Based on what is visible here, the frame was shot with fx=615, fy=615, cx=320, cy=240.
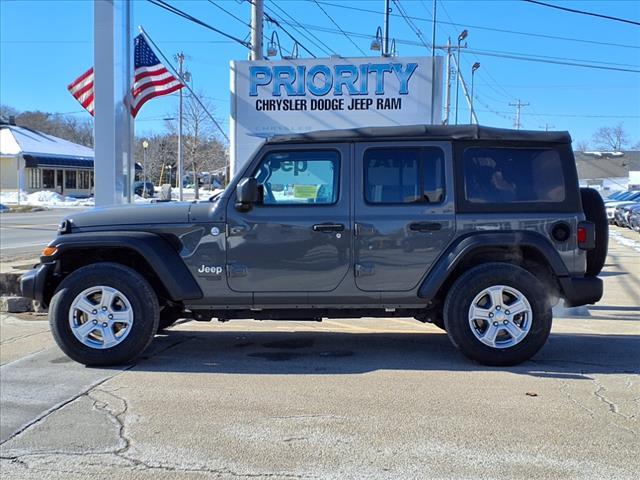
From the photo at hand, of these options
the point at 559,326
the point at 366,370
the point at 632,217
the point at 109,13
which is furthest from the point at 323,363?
the point at 632,217

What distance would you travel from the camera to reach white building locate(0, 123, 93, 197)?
49.1 metres

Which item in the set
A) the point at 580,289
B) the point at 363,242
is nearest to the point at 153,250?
the point at 363,242

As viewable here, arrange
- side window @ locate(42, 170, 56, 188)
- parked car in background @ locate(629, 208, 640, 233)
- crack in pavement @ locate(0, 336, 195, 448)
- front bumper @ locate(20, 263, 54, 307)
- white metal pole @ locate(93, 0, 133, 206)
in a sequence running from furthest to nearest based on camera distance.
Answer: side window @ locate(42, 170, 56, 188) < parked car in background @ locate(629, 208, 640, 233) < white metal pole @ locate(93, 0, 133, 206) < front bumper @ locate(20, 263, 54, 307) < crack in pavement @ locate(0, 336, 195, 448)

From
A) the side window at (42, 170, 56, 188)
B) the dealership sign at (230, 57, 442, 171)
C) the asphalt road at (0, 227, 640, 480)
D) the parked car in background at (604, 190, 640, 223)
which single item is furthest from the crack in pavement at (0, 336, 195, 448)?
the side window at (42, 170, 56, 188)

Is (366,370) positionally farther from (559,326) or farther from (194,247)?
(559,326)

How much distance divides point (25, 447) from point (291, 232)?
8.48 ft

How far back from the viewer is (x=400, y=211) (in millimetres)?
5363

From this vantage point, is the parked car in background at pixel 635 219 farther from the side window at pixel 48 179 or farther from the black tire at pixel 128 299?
the side window at pixel 48 179

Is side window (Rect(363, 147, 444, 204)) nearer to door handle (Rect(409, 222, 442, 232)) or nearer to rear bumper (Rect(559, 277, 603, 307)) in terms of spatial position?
door handle (Rect(409, 222, 442, 232))

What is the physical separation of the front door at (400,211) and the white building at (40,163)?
155 ft

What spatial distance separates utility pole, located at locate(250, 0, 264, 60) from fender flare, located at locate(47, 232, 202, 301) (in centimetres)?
965

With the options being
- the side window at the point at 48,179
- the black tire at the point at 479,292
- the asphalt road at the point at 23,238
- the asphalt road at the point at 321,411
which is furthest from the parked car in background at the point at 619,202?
the side window at the point at 48,179

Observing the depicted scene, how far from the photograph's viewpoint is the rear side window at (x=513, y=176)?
5418 mm

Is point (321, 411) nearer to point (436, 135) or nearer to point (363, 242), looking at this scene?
point (363, 242)
